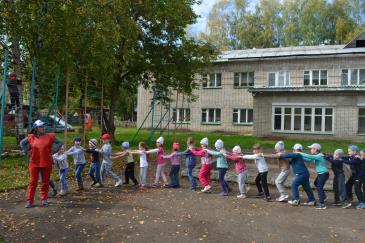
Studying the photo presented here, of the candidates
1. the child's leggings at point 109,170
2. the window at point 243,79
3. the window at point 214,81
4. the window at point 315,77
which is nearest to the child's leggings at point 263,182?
the child's leggings at point 109,170

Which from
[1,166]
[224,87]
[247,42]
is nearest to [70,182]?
[1,166]

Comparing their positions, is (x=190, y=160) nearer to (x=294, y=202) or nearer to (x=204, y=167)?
(x=204, y=167)

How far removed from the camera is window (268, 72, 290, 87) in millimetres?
37781

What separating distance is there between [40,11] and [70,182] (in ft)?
20.7

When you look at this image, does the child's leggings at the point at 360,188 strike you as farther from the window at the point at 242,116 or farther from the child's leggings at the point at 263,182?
the window at the point at 242,116

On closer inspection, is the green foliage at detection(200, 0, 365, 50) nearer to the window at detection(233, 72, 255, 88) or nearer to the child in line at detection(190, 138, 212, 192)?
the window at detection(233, 72, 255, 88)

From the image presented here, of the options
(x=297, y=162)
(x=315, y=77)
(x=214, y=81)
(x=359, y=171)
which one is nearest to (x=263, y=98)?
(x=315, y=77)

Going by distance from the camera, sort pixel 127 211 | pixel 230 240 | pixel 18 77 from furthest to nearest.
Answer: pixel 18 77 < pixel 127 211 < pixel 230 240

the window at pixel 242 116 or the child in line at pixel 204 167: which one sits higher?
the window at pixel 242 116

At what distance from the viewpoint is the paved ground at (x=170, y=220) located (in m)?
7.18

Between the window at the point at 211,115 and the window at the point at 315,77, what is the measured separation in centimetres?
859

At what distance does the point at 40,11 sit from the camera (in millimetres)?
14969

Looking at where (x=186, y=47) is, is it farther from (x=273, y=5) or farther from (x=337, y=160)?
(x=273, y=5)

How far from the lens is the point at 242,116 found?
39.8 metres
